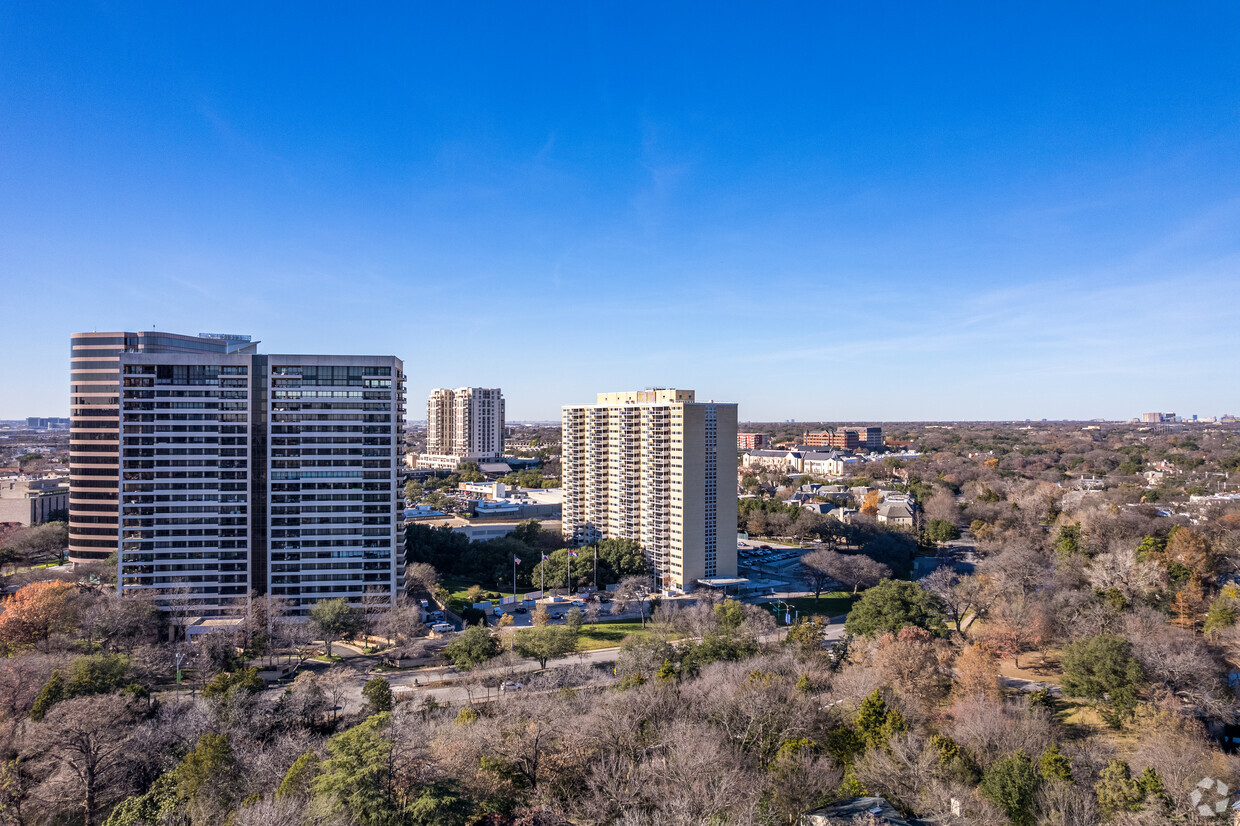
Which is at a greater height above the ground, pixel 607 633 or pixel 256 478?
pixel 256 478

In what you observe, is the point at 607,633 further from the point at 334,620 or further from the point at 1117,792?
the point at 1117,792

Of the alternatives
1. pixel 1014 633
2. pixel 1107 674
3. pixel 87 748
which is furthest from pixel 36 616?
pixel 1107 674

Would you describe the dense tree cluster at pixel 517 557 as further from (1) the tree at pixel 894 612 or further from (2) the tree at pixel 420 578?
(1) the tree at pixel 894 612

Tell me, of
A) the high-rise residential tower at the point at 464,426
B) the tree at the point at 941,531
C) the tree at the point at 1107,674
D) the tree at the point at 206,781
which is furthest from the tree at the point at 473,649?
the high-rise residential tower at the point at 464,426

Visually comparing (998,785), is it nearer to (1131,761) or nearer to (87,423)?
(1131,761)

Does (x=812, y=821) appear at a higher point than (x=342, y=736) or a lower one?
lower

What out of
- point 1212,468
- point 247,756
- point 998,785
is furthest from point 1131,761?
point 1212,468
